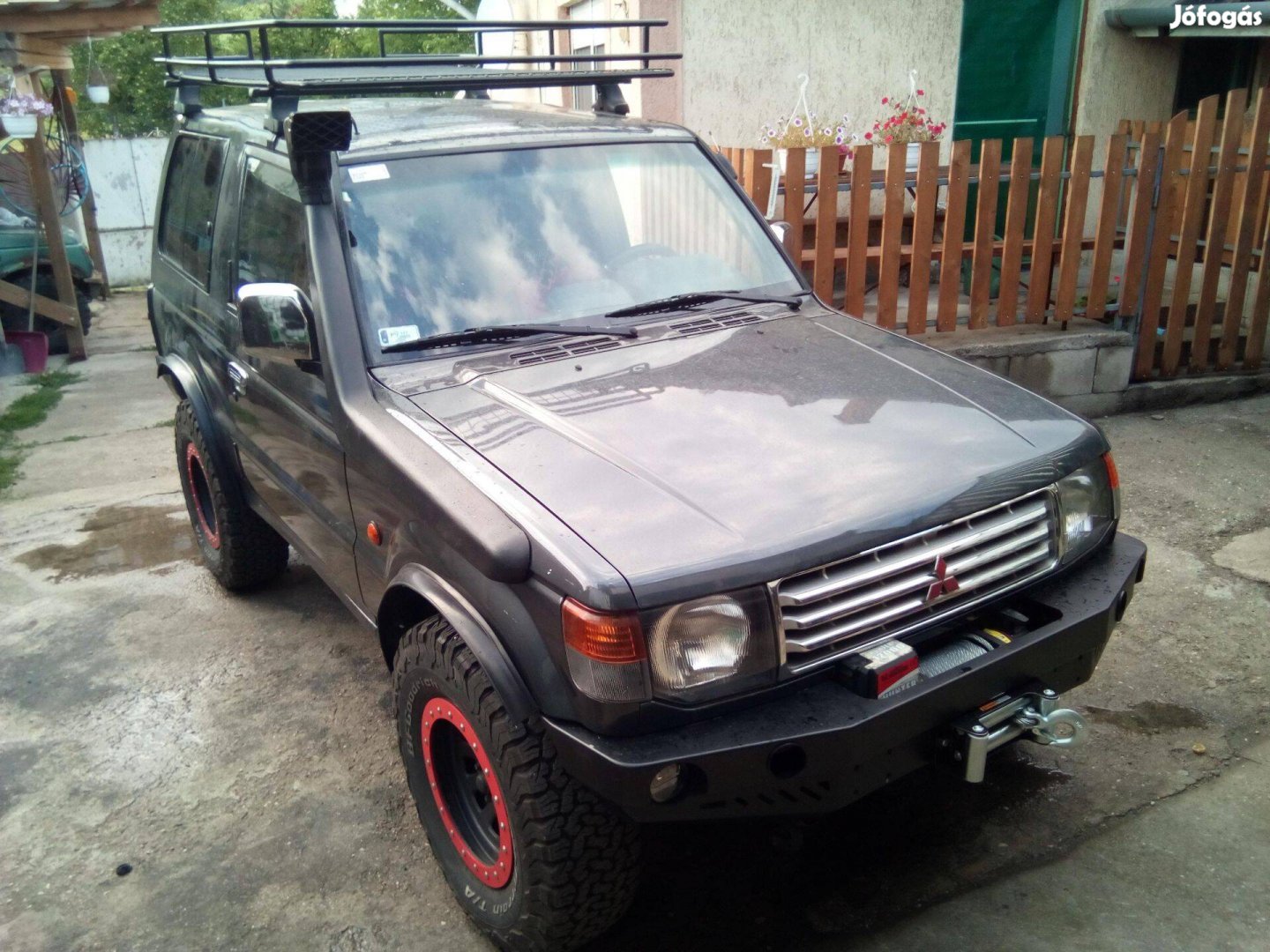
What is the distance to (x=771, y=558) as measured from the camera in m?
2.22

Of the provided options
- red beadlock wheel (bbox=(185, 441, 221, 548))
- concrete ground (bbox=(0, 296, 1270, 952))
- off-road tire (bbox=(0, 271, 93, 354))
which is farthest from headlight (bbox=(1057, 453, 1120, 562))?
off-road tire (bbox=(0, 271, 93, 354))

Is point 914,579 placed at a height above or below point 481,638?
above

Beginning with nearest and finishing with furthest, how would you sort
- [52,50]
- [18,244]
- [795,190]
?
[795,190] → [18,244] → [52,50]

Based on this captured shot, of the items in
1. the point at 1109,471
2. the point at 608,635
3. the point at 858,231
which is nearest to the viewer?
the point at 608,635

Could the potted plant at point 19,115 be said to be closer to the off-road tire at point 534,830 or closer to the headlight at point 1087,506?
the off-road tire at point 534,830

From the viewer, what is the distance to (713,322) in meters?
3.40

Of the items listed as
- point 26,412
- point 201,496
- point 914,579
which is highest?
point 914,579

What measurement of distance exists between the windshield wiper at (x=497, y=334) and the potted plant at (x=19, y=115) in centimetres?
765

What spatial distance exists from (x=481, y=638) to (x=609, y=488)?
0.45 meters

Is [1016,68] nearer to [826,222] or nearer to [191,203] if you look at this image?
[826,222]

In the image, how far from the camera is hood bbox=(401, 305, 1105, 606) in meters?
2.27

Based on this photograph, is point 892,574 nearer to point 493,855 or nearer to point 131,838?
point 493,855

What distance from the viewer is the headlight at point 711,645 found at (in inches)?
86.0

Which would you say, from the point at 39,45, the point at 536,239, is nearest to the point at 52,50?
the point at 39,45
